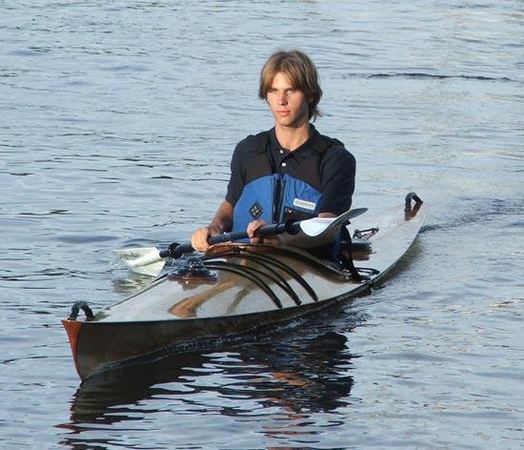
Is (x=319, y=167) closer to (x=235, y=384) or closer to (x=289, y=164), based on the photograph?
(x=289, y=164)

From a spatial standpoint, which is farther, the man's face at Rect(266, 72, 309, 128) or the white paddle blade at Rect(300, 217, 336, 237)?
the man's face at Rect(266, 72, 309, 128)

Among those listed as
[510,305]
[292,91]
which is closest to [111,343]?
[292,91]

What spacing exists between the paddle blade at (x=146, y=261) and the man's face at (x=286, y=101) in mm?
1465

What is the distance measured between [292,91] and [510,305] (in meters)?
1.90

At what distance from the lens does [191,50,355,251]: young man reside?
8.05 m

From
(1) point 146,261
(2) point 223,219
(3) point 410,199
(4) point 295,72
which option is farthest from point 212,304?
(3) point 410,199

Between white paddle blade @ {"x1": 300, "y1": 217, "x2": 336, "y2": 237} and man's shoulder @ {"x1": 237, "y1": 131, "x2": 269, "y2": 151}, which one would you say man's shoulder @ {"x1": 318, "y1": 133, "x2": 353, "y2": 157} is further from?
white paddle blade @ {"x1": 300, "y1": 217, "x2": 336, "y2": 237}

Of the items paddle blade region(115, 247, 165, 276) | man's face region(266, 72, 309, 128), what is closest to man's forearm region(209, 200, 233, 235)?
man's face region(266, 72, 309, 128)

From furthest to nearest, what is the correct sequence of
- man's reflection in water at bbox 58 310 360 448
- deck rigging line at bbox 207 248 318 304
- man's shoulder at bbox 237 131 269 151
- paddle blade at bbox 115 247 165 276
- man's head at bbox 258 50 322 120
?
paddle blade at bbox 115 247 165 276 < man's shoulder at bbox 237 131 269 151 < deck rigging line at bbox 207 248 318 304 < man's head at bbox 258 50 322 120 < man's reflection in water at bbox 58 310 360 448

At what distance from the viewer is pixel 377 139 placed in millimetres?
14602

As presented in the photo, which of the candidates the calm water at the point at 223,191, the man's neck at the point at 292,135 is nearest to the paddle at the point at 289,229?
the man's neck at the point at 292,135

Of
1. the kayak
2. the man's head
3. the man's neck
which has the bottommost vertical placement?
the kayak

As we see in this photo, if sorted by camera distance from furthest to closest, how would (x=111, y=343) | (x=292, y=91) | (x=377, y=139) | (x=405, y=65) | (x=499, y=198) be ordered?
(x=405, y=65)
(x=377, y=139)
(x=499, y=198)
(x=292, y=91)
(x=111, y=343)

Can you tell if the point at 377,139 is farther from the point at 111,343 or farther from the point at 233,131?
the point at 111,343
